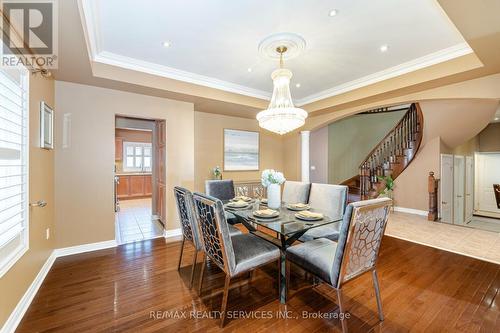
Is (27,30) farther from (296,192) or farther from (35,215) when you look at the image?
(296,192)

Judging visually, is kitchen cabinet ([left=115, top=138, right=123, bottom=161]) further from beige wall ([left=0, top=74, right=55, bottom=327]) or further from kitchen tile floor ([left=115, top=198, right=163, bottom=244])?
beige wall ([left=0, top=74, right=55, bottom=327])

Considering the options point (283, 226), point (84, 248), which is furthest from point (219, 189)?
point (84, 248)

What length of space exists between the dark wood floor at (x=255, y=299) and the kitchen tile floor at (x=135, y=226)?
2.96 feet

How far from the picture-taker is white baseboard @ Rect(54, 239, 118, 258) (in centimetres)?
303

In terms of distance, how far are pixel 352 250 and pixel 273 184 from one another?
1.23 m

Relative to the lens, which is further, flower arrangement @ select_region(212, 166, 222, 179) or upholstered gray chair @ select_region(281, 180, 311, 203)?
flower arrangement @ select_region(212, 166, 222, 179)

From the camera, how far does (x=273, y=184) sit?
2.66 m

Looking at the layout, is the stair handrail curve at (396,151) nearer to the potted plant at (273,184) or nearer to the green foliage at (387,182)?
the green foliage at (387,182)

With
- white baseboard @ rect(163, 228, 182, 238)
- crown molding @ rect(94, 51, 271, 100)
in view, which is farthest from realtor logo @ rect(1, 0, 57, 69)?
white baseboard @ rect(163, 228, 182, 238)

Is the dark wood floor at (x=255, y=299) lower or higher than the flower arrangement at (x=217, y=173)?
lower

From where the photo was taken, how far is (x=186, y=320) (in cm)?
181

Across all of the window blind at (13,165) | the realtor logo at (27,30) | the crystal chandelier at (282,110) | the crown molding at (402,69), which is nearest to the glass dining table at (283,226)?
the crystal chandelier at (282,110)

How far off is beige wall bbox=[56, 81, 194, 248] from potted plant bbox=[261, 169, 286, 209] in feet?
7.85

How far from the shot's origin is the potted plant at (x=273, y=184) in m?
2.63
